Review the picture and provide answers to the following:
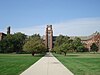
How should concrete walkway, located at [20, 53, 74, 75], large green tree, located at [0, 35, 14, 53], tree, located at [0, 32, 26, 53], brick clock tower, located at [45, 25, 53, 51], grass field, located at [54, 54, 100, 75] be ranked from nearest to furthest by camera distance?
concrete walkway, located at [20, 53, 74, 75] → grass field, located at [54, 54, 100, 75] → large green tree, located at [0, 35, 14, 53] → tree, located at [0, 32, 26, 53] → brick clock tower, located at [45, 25, 53, 51]

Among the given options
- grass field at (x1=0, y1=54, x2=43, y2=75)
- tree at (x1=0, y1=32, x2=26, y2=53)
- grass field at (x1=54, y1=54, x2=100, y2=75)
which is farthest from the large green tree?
grass field at (x1=54, y1=54, x2=100, y2=75)

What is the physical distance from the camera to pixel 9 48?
103 m

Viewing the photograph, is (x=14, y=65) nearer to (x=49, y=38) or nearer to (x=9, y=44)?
(x=9, y=44)

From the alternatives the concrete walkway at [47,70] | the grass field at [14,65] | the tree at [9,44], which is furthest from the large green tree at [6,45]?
the concrete walkway at [47,70]

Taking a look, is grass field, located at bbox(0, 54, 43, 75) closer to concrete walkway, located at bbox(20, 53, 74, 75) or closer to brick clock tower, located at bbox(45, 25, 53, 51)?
concrete walkway, located at bbox(20, 53, 74, 75)

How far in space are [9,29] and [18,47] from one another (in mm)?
47140

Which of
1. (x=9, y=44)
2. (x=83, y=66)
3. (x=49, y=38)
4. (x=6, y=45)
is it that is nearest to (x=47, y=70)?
(x=83, y=66)

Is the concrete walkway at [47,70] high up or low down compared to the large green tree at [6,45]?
down

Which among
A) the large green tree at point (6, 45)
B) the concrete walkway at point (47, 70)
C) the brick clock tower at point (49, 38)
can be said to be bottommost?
the concrete walkway at point (47, 70)

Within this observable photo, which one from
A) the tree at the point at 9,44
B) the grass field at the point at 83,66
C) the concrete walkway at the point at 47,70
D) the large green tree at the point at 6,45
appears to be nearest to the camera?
the concrete walkway at the point at 47,70

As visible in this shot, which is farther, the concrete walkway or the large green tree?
the large green tree

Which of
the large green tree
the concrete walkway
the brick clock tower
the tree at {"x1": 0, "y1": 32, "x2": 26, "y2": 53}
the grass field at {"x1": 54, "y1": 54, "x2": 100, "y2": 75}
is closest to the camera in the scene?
the concrete walkway

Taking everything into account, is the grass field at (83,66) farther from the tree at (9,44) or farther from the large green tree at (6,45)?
the tree at (9,44)

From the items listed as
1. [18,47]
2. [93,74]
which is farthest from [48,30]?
[93,74]
